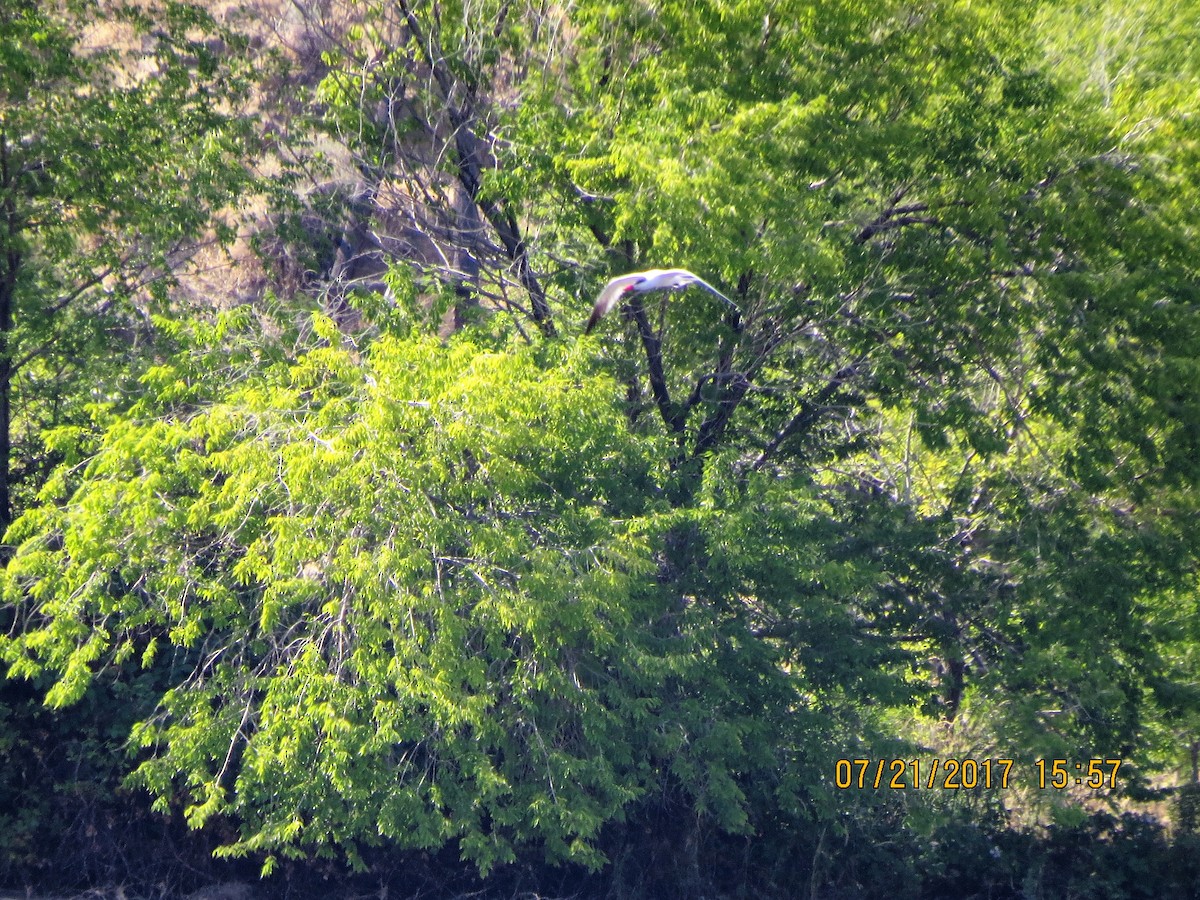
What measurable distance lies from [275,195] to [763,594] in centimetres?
609

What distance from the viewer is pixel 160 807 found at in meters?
7.16

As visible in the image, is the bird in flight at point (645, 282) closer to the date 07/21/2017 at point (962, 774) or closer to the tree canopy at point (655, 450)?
the tree canopy at point (655, 450)

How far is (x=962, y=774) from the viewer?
9625 millimetres

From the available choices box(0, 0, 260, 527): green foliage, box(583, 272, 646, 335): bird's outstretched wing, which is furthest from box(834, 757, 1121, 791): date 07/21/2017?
box(0, 0, 260, 527): green foliage

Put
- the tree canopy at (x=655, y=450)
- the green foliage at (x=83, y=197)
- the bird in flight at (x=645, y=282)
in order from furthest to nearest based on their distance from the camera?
the green foliage at (x=83, y=197), the tree canopy at (x=655, y=450), the bird in flight at (x=645, y=282)

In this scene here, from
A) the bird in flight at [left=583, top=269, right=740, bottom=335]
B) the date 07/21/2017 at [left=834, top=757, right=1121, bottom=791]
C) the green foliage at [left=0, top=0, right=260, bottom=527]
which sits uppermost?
the green foliage at [left=0, top=0, right=260, bottom=527]

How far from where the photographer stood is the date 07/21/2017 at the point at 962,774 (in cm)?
874

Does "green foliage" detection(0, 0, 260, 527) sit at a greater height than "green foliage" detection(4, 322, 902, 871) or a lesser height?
greater

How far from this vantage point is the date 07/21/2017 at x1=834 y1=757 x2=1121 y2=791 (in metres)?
8.74

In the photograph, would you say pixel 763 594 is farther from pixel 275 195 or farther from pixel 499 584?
pixel 275 195

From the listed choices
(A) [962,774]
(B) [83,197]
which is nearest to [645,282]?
(B) [83,197]
